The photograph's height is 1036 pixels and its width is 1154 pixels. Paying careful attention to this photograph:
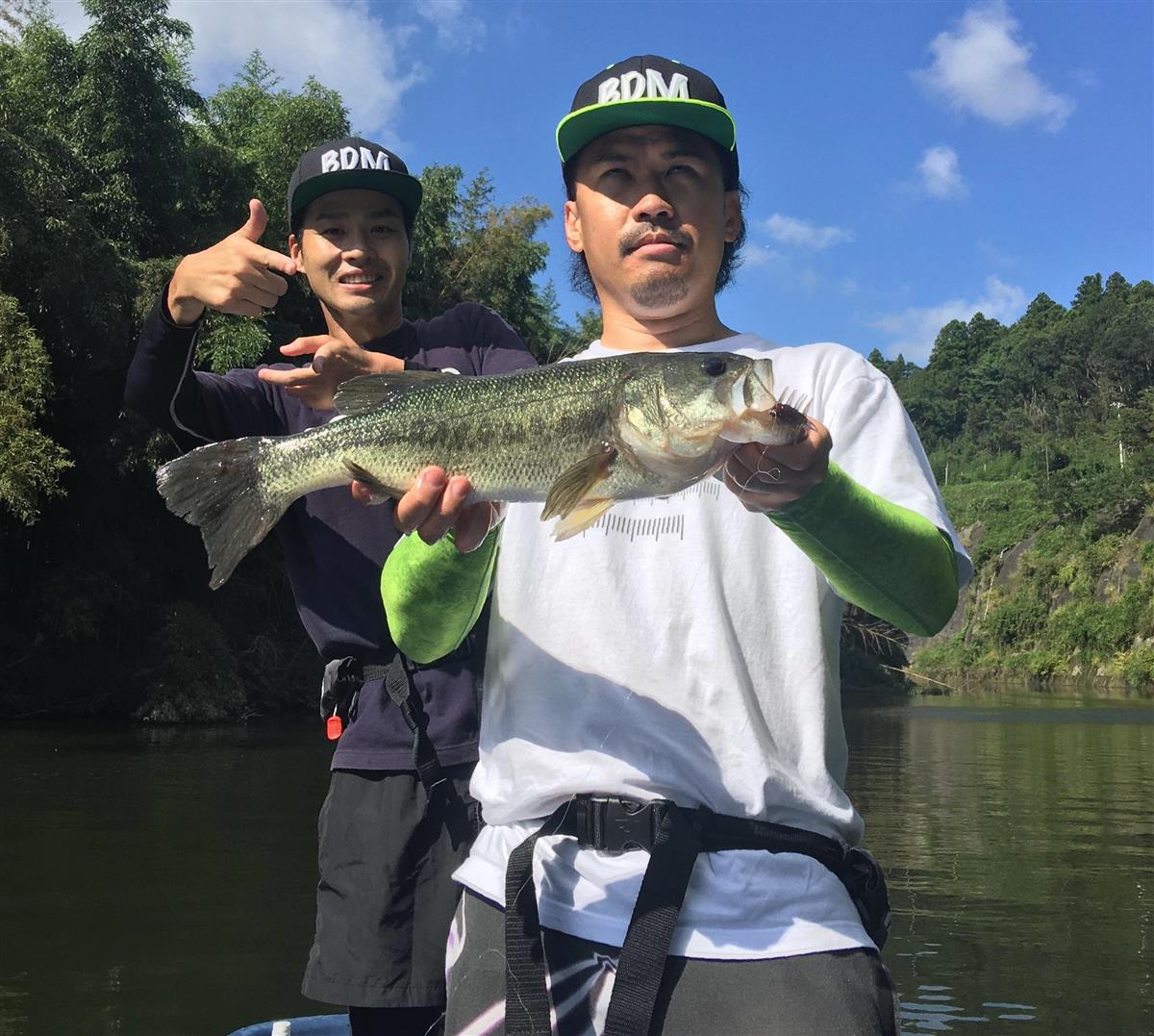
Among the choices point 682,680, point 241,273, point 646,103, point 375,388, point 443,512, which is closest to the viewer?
point 682,680

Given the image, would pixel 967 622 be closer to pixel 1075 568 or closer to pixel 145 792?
pixel 1075 568

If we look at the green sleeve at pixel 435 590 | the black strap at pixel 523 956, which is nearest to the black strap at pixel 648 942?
the black strap at pixel 523 956

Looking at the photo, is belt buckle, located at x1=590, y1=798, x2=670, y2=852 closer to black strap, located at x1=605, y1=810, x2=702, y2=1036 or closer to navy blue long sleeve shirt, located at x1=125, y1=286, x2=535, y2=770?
black strap, located at x1=605, y1=810, x2=702, y2=1036

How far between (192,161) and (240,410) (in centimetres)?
2108

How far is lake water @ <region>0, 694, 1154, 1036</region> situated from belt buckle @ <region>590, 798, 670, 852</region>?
186 inches

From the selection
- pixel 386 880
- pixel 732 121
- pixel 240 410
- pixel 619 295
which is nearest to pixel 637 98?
pixel 732 121

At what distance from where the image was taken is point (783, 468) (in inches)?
71.9

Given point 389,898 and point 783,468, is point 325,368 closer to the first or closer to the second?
point 783,468

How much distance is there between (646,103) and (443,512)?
956 millimetres

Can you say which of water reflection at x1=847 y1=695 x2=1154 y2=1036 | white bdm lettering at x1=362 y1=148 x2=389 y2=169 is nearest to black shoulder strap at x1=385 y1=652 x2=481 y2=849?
white bdm lettering at x1=362 y1=148 x2=389 y2=169

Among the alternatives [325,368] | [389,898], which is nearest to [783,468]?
[325,368]

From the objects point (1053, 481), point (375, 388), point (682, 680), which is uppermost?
point (1053, 481)

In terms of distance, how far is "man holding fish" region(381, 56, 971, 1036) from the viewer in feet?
6.19

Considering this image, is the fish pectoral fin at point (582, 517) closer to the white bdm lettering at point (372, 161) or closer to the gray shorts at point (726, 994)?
the gray shorts at point (726, 994)
